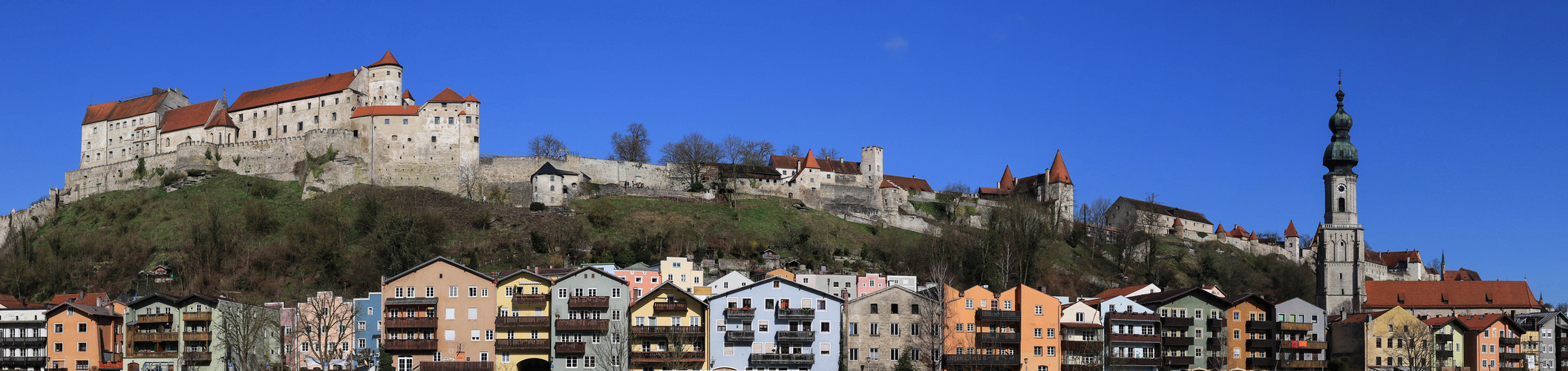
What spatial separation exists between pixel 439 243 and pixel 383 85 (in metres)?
26.5

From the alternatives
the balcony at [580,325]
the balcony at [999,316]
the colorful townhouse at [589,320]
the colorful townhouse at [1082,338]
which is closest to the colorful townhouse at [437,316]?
the colorful townhouse at [589,320]

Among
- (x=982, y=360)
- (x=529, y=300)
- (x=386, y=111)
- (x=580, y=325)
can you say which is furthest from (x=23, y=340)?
(x=982, y=360)

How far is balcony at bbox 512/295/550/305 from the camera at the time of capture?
69125 mm

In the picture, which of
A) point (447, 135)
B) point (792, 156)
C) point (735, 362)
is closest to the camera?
point (735, 362)

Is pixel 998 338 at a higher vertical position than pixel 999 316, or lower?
lower

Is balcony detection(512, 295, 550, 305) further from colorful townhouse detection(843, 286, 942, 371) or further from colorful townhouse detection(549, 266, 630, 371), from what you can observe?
colorful townhouse detection(843, 286, 942, 371)

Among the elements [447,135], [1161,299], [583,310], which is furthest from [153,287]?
[1161,299]


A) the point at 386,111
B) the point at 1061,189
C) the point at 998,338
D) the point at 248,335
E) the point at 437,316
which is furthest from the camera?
the point at 1061,189

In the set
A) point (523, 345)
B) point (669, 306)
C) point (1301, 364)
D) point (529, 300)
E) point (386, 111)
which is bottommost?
point (1301, 364)

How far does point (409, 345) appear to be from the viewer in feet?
224

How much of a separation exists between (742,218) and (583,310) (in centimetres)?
4568

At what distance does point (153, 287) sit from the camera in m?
89.6

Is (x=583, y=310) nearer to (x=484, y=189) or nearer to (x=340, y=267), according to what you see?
(x=340, y=267)

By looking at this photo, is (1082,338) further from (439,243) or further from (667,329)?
(439,243)
